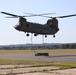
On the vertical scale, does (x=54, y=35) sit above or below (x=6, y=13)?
below

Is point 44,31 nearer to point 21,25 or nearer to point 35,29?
point 35,29

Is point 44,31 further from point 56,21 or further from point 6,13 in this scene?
point 6,13

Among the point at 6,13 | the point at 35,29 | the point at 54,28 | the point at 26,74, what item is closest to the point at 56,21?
the point at 54,28

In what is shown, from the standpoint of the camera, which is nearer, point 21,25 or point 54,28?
point 21,25

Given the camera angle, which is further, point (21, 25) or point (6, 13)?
point (21, 25)

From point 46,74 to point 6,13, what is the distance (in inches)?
1202

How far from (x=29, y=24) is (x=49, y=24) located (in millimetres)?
6110

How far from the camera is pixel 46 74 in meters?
20.8

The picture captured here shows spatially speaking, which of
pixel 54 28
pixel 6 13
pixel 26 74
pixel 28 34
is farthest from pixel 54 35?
pixel 26 74

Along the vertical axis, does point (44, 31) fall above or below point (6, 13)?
below

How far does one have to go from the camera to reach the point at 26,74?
21.2 m

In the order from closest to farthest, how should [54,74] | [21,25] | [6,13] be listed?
[54,74], [6,13], [21,25]

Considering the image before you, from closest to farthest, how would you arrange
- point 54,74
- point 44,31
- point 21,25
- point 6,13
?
point 54,74 < point 6,13 < point 21,25 < point 44,31

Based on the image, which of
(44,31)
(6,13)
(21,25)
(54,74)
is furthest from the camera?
(44,31)
